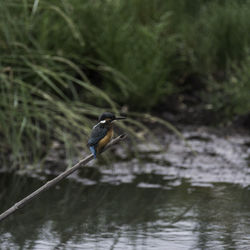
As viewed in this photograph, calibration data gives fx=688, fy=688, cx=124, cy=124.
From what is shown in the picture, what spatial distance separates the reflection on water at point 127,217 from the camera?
348 cm

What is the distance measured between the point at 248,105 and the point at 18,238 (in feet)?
10.3

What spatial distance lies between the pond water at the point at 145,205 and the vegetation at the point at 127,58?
0.63m

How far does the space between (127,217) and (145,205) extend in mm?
276

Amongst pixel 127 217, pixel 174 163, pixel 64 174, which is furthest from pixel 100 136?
pixel 174 163

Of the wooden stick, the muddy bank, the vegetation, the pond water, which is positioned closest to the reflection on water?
the pond water

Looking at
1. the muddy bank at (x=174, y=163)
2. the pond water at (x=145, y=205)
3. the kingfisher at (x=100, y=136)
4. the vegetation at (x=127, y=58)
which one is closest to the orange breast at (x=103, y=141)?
the kingfisher at (x=100, y=136)

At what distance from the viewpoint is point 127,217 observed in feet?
13.0

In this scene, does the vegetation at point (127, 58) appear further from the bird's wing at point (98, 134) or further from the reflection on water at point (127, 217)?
the bird's wing at point (98, 134)

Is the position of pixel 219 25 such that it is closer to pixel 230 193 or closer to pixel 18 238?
pixel 230 193

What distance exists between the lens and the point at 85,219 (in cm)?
393

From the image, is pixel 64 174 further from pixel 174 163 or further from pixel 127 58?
pixel 127 58

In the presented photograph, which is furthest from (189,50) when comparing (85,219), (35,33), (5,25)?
(85,219)

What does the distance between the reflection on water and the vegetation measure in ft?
2.74

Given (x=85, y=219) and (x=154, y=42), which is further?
(x=154, y=42)
